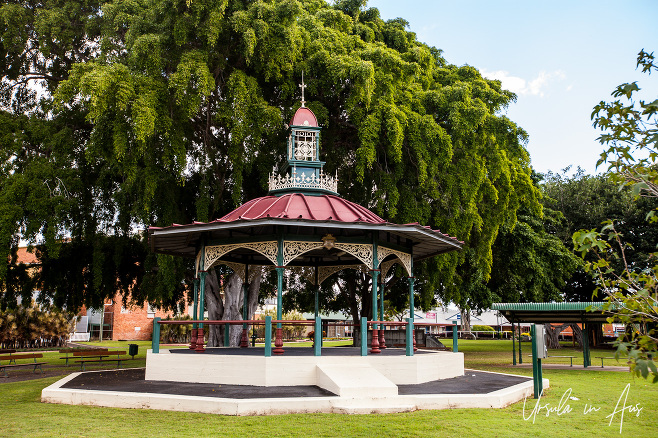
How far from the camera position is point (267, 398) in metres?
9.92

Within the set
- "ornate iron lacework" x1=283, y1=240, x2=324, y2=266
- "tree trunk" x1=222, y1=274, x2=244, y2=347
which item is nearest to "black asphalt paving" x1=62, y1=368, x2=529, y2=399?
"ornate iron lacework" x1=283, y1=240, x2=324, y2=266

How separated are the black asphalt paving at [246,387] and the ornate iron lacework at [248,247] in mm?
3316

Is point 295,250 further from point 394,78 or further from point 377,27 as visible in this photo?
point 377,27

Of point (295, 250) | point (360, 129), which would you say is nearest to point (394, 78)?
point (360, 129)

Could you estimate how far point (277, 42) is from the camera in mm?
18969

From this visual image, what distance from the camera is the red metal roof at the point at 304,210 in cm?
1423

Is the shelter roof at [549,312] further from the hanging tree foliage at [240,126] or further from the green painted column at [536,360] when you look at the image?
the green painted column at [536,360]

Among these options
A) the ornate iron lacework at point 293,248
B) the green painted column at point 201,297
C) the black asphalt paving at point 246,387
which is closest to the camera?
the black asphalt paving at point 246,387

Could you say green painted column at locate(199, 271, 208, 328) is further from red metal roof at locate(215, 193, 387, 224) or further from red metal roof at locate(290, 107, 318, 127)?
red metal roof at locate(290, 107, 318, 127)

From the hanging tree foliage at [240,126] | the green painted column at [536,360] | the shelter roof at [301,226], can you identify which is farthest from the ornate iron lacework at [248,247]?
the green painted column at [536,360]

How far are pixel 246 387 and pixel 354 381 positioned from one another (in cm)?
249

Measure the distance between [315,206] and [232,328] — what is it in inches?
398

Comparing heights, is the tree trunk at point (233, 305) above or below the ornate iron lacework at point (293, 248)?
below

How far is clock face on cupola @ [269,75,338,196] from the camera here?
53.4ft
